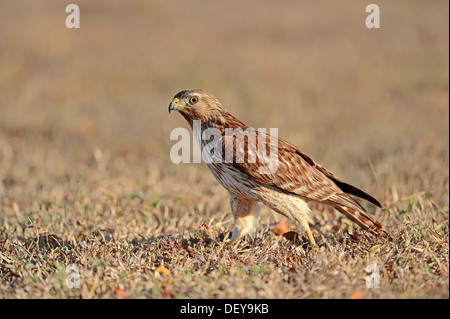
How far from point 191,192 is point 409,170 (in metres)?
2.63

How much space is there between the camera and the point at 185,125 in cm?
1001

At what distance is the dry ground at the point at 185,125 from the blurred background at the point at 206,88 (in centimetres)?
5

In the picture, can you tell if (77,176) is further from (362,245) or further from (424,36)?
(424,36)

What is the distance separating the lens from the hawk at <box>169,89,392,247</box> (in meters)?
4.12

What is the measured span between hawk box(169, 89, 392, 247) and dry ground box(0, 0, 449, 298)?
8.2 inches

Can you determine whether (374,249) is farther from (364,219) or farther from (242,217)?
(242,217)

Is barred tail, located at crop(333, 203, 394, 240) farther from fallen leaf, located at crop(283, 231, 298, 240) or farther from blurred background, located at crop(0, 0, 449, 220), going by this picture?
blurred background, located at crop(0, 0, 449, 220)

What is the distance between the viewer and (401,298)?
3158mm

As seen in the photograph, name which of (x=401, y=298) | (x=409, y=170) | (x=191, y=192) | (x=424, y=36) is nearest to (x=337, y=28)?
(x=424, y=36)

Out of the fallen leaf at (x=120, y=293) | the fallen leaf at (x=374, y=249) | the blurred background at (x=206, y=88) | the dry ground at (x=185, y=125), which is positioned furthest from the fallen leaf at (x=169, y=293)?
the blurred background at (x=206, y=88)

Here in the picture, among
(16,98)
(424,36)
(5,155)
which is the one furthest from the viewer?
(424,36)

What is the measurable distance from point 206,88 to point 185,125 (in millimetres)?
2248

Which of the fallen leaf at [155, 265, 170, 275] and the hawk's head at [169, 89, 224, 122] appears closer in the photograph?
the fallen leaf at [155, 265, 170, 275]

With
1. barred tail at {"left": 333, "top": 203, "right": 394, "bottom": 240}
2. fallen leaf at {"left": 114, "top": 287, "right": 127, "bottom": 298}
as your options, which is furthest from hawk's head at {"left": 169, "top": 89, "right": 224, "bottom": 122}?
fallen leaf at {"left": 114, "top": 287, "right": 127, "bottom": 298}
